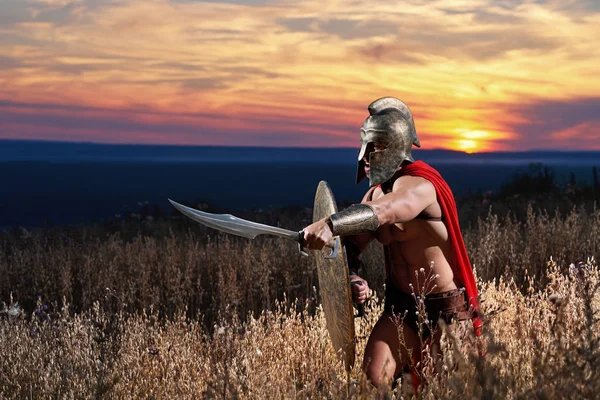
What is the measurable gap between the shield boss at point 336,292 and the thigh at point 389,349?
0.13 metres

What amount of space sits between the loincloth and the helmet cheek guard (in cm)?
73

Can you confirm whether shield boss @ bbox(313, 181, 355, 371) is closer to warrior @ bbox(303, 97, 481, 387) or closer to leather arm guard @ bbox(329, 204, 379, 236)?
warrior @ bbox(303, 97, 481, 387)

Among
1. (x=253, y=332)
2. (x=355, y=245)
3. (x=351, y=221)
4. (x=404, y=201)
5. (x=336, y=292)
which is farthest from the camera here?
(x=253, y=332)

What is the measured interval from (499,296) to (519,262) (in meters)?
2.53

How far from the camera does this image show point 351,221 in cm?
390

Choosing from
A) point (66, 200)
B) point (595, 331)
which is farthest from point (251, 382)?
point (66, 200)

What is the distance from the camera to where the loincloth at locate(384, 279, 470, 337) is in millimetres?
4562

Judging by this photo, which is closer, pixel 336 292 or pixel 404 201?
pixel 404 201

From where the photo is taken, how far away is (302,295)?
8.67m

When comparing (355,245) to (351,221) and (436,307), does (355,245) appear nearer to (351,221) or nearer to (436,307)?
(436,307)

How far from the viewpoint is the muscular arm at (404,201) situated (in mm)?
4031

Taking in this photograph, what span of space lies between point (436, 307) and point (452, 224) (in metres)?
0.51

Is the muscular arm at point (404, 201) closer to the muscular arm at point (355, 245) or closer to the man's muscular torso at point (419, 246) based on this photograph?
the man's muscular torso at point (419, 246)

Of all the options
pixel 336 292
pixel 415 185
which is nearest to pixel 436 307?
Answer: pixel 336 292
